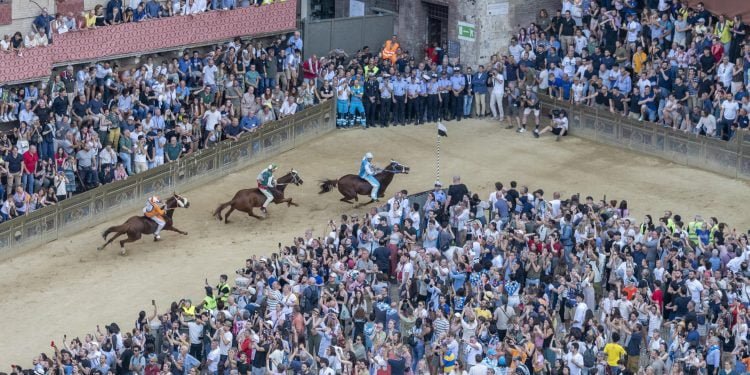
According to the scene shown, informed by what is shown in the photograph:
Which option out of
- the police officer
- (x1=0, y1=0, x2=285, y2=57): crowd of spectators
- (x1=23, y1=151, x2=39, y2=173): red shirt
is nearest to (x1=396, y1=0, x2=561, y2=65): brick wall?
the police officer

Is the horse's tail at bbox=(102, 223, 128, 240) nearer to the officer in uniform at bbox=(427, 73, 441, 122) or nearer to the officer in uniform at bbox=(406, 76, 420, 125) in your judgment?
the officer in uniform at bbox=(406, 76, 420, 125)

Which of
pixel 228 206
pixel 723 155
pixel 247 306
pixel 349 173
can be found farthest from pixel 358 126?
pixel 247 306

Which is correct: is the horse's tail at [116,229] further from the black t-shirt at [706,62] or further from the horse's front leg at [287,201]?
the black t-shirt at [706,62]

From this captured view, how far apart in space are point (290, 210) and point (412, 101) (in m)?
7.48

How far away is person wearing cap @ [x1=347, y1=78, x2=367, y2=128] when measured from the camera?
185ft

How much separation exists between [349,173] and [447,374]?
14.4 meters

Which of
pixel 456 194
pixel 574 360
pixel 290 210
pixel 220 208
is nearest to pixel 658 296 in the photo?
pixel 574 360

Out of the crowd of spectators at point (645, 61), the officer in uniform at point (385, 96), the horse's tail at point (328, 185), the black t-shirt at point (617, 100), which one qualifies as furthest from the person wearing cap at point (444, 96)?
the horse's tail at point (328, 185)

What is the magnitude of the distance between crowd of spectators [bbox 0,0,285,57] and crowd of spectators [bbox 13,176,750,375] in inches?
423

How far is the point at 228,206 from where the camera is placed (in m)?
50.6

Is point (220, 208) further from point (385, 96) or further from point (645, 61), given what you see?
point (645, 61)

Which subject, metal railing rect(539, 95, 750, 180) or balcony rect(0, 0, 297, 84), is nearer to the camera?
metal railing rect(539, 95, 750, 180)

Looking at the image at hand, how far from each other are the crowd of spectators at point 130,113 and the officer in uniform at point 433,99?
3.42 m

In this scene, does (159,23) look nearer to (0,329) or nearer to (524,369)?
(0,329)
